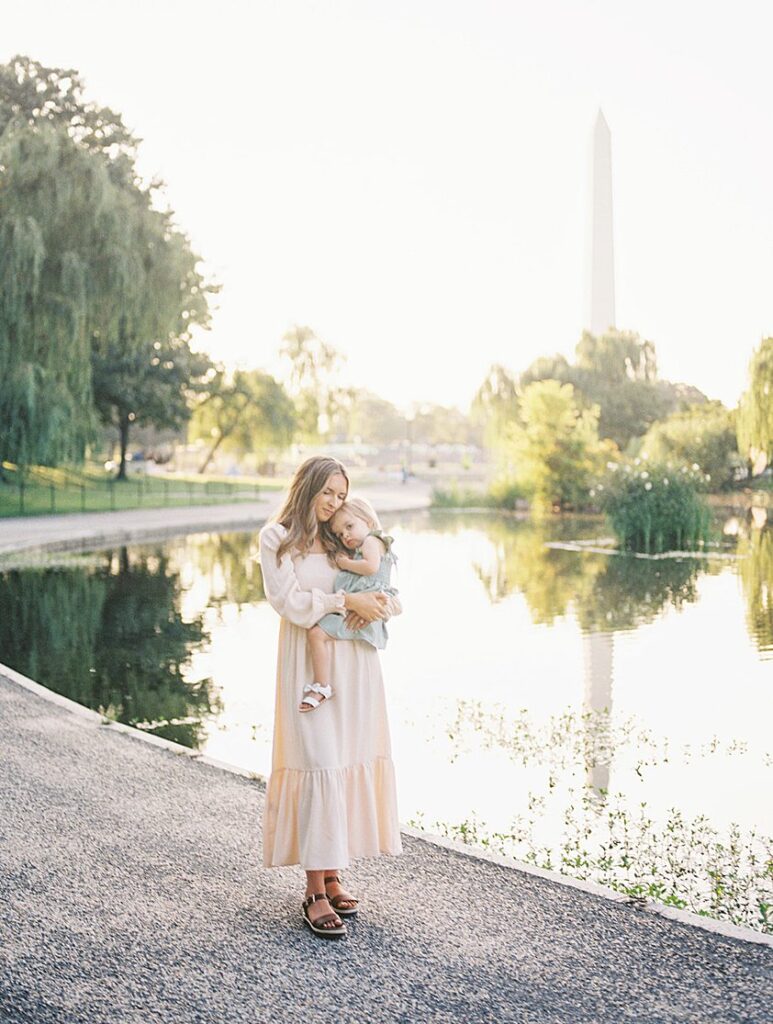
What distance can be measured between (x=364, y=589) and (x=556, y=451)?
36.7 meters

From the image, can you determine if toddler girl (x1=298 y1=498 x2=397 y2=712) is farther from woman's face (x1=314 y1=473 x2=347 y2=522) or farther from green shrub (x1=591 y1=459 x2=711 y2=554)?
green shrub (x1=591 y1=459 x2=711 y2=554)

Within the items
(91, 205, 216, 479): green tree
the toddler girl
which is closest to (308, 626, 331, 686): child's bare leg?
the toddler girl

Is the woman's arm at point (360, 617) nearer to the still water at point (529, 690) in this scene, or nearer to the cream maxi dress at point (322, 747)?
the cream maxi dress at point (322, 747)

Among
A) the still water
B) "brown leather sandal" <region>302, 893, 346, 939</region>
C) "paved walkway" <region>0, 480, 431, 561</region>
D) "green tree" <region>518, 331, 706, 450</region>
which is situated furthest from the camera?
"green tree" <region>518, 331, 706, 450</region>

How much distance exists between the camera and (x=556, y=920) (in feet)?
15.0

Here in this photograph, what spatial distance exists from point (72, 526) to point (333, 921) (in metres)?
24.9

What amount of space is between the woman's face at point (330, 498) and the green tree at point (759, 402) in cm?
3431

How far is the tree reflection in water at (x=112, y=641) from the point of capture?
983 centimetres

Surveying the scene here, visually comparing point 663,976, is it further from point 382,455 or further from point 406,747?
point 382,455

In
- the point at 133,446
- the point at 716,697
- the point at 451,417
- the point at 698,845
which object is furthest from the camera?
the point at 451,417

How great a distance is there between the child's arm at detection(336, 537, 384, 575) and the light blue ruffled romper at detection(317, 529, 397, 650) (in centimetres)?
2

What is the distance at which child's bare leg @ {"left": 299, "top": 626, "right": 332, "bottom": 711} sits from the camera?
4461 mm

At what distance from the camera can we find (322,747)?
4.45 meters

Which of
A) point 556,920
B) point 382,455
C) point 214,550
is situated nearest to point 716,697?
point 556,920
